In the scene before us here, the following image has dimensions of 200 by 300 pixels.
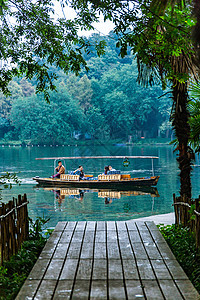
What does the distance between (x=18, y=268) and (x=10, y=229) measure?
0.49 m

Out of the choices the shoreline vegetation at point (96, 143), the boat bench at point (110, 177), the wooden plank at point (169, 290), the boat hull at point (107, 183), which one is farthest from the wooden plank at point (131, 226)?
the shoreline vegetation at point (96, 143)

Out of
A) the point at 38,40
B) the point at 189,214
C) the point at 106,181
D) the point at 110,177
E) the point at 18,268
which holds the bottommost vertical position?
the point at 106,181

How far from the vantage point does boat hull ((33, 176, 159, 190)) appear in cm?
2156

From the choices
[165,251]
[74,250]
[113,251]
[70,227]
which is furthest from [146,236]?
[70,227]

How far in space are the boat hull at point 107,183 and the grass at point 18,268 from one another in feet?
52.1

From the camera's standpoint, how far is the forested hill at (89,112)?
68.8 m

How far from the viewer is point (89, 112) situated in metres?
70.6

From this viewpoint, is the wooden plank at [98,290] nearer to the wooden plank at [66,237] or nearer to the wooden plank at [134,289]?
the wooden plank at [134,289]

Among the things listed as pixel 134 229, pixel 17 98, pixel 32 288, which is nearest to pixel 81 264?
pixel 32 288

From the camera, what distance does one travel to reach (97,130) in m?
70.6

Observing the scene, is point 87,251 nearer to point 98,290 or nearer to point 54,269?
point 54,269

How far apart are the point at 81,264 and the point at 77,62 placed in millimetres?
3563

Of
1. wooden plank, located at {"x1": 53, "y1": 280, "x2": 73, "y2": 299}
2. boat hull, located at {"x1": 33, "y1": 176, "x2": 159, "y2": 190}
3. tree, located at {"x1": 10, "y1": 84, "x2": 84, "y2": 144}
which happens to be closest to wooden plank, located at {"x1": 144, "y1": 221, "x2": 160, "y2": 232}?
wooden plank, located at {"x1": 53, "y1": 280, "x2": 73, "y2": 299}

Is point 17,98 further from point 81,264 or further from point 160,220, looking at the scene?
point 81,264
